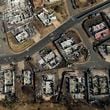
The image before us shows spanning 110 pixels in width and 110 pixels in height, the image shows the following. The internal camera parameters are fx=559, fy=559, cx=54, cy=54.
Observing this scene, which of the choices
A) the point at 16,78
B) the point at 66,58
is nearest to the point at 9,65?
the point at 16,78

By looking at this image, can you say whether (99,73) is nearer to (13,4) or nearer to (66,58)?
(66,58)

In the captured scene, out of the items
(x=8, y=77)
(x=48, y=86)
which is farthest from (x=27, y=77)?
(x=48, y=86)

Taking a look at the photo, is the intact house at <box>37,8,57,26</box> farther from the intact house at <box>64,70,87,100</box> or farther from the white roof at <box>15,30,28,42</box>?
the intact house at <box>64,70,87,100</box>

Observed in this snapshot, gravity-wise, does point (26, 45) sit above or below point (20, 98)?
above

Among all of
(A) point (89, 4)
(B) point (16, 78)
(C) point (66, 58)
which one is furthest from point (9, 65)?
(A) point (89, 4)

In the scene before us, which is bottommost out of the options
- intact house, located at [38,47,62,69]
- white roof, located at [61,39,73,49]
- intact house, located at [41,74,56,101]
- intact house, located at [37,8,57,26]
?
intact house, located at [41,74,56,101]

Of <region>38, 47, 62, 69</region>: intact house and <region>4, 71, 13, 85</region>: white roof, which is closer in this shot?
<region>4, 71, 13, 85</region>: white roof

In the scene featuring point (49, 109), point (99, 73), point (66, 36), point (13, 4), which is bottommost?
point (49, 109)

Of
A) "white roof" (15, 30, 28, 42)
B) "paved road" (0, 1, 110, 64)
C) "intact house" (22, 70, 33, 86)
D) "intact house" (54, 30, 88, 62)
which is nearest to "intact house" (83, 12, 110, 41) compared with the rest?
"paved road" (0, 1, 110, 64)

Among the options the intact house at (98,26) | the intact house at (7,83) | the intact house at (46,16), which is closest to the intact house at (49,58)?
the intact house at (46,16)
